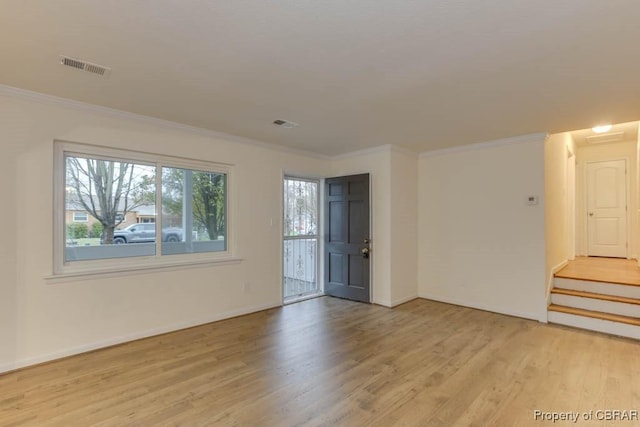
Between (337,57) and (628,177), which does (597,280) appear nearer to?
(628,177)

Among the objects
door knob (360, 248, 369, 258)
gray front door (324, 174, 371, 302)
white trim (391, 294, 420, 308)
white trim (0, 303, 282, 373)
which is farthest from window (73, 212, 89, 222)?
white trim (391, 294, 420, 308)

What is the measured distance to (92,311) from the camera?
10.6 ft

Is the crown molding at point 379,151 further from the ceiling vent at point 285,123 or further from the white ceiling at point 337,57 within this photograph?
the ceiling vent at point 285,123

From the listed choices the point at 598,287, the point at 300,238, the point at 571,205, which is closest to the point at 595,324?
the point at 598,287

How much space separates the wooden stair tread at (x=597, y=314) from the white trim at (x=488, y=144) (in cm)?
225

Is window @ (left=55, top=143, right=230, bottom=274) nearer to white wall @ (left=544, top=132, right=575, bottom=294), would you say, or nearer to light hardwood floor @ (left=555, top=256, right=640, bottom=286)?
white wall @ (left=544, top=132, right=575, bottom=294)

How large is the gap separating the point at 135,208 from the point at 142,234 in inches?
12.5

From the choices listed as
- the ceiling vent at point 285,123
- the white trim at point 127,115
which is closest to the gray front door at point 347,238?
the white trim at point 127,115

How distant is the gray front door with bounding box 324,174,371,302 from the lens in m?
5.08

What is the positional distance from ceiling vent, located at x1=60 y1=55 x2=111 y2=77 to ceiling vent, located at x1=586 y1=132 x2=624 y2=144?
7359mm

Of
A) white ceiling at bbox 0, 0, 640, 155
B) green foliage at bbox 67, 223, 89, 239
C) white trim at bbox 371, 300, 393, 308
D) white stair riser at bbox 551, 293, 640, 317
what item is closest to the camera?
white ceiling at bbox 0, 0, 640, 155

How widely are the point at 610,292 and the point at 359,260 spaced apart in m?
3.34

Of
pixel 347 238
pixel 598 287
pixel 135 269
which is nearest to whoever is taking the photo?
pixel 135 269

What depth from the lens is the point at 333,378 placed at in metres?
2.69
